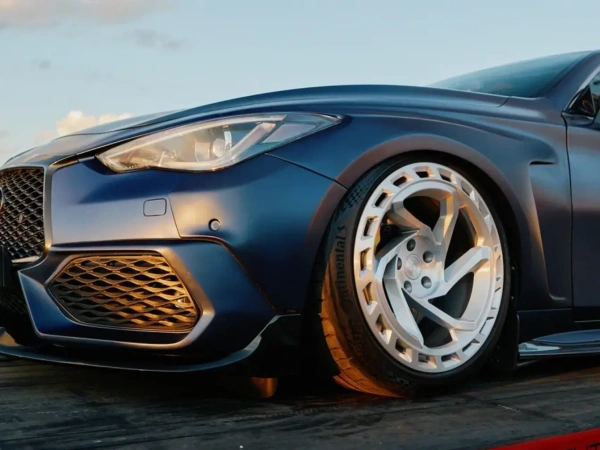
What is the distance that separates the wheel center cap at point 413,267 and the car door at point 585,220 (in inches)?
25.9

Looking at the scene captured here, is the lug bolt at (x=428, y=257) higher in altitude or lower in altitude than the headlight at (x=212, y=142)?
lower

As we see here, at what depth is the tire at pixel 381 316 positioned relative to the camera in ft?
7.84

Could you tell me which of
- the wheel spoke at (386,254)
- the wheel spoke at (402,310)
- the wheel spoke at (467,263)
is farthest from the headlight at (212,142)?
the wheel spoke at (467,263)

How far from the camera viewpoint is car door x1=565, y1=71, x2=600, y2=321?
2.95 m

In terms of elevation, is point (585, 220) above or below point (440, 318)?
above

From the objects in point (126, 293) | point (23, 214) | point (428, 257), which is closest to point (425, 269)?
point (428, 257)

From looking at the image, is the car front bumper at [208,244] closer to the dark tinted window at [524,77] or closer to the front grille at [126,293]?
the front grille at [126,293]

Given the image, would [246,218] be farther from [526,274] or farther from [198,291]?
[526,274]

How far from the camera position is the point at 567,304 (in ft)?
9.66

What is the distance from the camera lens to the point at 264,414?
2307 mm

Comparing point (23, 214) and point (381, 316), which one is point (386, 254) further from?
point (23, 214)

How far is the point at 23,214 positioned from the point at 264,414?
0.98 meters

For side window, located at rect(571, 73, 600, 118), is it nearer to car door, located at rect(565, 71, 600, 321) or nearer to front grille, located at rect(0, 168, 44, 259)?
car door, located at rect(565, 71, 600, 321)

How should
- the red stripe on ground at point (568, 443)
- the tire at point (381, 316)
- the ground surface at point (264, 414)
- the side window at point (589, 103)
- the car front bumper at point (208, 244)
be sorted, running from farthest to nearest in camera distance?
the side window at point (589, 103), the tire at point (381, 316), the car front bumper at point (208, 244), the ground surface at point (264, 414), the red stripe on ground at point (568, 443)
